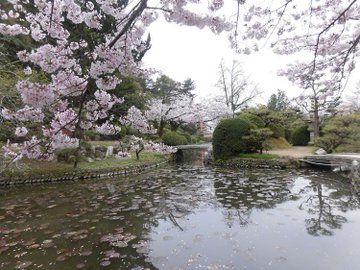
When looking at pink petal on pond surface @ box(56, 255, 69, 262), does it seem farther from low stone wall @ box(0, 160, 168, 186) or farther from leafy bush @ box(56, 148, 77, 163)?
leafy bush @ box(56, 148, 77, 163)

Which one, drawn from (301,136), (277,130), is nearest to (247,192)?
(277,130)

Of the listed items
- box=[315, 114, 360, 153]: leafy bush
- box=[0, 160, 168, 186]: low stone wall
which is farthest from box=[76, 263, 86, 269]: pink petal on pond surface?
box=[315, 114, 360, 153]: leafy bush

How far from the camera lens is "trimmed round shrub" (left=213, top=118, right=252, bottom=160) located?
14.6 m

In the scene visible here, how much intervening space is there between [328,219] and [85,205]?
16.8 ft

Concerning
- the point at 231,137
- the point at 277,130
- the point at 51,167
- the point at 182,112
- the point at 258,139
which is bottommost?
the point at 51,167

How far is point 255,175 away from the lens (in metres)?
11.1

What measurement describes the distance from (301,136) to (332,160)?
9.43 meters

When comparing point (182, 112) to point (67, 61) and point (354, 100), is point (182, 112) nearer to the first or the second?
point (354, 100)

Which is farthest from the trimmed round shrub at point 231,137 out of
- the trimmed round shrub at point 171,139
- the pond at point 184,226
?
the trimmed round shrub at point 171,139

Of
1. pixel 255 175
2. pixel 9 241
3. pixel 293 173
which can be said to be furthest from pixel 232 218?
pixel 293 173

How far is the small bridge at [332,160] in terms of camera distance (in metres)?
10.6

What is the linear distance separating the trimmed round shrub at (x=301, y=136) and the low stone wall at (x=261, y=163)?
8424 mm

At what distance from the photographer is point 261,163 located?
13375 millimetres

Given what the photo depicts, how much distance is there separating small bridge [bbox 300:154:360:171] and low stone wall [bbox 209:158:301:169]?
500mm
